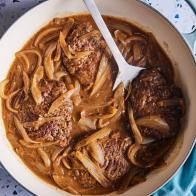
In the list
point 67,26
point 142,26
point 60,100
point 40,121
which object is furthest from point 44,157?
point 142,26

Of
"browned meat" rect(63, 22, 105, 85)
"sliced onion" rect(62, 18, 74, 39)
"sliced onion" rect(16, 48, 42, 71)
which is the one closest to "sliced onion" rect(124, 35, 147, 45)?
"browned meat" rect(63, 22, 105, 85)

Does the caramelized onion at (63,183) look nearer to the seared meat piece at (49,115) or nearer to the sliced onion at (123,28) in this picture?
the seared meat piece at (49,115)

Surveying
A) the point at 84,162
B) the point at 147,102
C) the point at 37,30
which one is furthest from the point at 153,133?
the point at 37,30

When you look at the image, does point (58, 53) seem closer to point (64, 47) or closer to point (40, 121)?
point (64, 47)

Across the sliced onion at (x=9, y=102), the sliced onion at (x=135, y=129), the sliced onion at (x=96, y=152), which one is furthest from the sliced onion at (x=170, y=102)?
the sliced onion at (x=9, y=102)

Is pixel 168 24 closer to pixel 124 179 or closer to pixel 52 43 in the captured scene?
pixel 52 43

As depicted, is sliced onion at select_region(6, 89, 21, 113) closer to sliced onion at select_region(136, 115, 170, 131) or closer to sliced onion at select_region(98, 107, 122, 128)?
sliced onion at select_region(98, 107, 122, 128)
